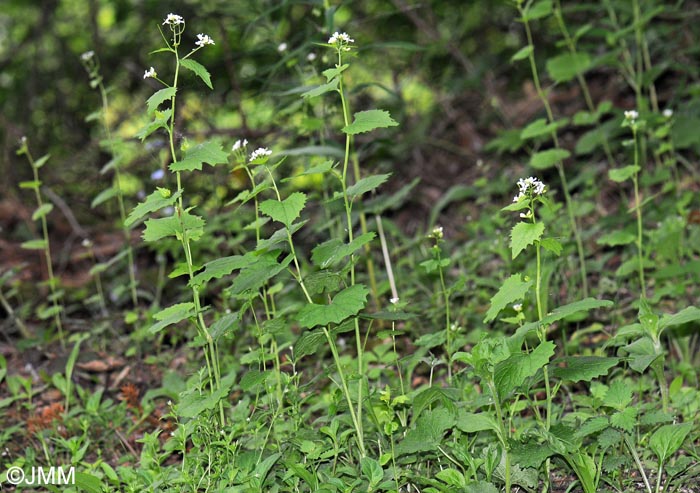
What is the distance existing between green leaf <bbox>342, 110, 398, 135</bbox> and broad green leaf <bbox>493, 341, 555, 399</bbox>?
619 millimetres

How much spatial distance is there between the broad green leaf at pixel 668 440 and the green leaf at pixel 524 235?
23.5 inches

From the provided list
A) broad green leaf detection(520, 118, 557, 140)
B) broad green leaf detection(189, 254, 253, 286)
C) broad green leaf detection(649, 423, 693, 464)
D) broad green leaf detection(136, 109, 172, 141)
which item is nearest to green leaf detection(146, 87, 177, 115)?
broad green leaf detection(136, 109, 172, 141)

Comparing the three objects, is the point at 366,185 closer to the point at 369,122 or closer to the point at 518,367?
the point at 369,122

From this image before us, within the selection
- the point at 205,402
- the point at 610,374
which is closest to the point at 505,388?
the point at 205,402

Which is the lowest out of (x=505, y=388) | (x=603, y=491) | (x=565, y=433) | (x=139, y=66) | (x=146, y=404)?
(x=146, y=404)

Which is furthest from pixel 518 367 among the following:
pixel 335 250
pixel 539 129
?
pixel 539 129

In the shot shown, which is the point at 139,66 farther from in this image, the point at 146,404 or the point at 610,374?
the point at 610,374

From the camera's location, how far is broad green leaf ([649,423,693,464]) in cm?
186

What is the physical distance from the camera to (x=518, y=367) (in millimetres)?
1675

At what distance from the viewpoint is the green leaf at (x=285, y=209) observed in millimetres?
1795

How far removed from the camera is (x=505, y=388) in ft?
5.53

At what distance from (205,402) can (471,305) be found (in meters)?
1.37

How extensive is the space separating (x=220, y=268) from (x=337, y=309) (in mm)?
315

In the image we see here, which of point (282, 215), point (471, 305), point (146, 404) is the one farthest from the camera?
point (471, 305)
